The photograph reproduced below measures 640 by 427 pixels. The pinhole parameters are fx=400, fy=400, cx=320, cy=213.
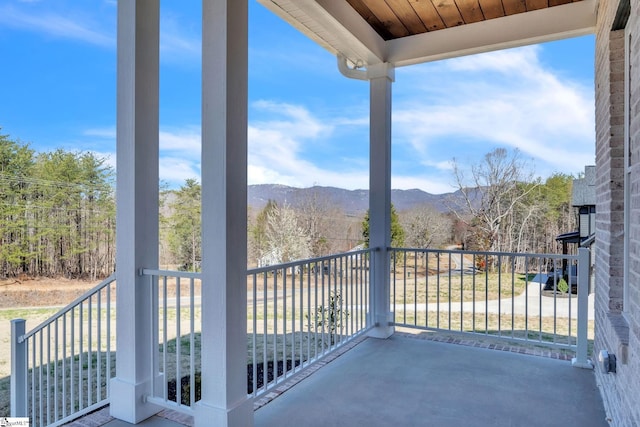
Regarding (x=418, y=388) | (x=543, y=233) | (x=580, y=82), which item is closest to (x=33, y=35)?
(x=418, y=388)

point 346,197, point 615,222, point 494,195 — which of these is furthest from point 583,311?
point 346,197

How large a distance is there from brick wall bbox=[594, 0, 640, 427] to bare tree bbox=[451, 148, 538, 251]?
498 centimetres

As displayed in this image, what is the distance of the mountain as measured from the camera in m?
7.99

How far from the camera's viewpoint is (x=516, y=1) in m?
3.12

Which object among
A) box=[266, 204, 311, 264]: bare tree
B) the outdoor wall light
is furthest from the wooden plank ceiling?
box=[266, 204, 311, 264]: bare tree

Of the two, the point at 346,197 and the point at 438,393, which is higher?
the point at 346,197

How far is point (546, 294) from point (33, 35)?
8.88 metres

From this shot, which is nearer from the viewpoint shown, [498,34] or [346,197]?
[498,34]

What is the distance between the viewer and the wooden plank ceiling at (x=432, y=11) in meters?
3.15

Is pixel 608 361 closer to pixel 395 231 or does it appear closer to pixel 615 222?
pixel 615 222

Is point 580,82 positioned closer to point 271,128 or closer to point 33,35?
point 271,128

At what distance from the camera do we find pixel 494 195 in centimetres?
777

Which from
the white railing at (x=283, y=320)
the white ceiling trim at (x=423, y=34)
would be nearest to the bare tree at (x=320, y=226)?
the white railing at (x=283, y=320)

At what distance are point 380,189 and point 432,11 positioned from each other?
1.58 metres
